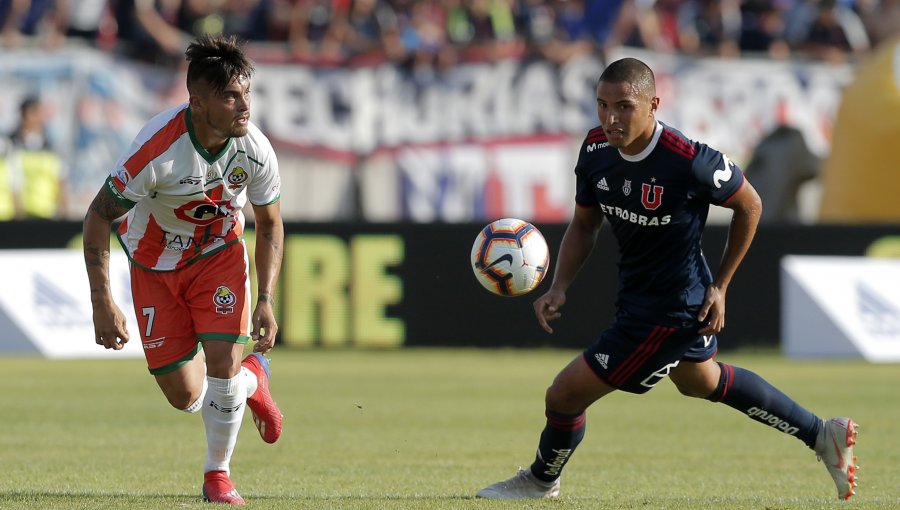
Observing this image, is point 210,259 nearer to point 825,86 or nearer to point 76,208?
point 76,208

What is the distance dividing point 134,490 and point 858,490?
4.07 metres

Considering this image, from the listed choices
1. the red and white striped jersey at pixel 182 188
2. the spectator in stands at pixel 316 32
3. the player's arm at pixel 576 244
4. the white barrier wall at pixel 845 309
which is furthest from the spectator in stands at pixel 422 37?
the player's arm at pixel 576 244

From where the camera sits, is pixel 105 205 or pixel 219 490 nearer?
pixel 105 205

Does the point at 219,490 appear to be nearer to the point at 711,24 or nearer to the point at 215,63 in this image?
the point at 215,63

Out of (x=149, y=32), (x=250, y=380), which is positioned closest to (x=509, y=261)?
(x=250, y=380)

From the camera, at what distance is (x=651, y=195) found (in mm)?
6801

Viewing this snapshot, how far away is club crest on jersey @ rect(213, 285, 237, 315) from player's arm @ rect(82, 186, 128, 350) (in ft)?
1.86

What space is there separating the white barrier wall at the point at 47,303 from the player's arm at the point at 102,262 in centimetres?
992

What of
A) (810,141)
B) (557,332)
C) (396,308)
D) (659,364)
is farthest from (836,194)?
(659,364)

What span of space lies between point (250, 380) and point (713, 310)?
100 inches

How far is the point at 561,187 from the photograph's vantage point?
873 inches

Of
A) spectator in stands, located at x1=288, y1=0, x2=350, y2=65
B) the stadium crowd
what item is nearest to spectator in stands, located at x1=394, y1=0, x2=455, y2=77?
the stadium crowd

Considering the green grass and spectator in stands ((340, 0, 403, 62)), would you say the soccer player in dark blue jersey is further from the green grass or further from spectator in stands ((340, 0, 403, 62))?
spectator in stands ((340, 0, 403, 62))

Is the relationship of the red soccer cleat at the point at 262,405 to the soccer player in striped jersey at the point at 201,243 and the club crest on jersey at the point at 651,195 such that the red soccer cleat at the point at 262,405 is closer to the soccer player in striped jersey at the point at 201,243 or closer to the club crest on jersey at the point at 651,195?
the soccer player in striped jersey at the point at 201,243
